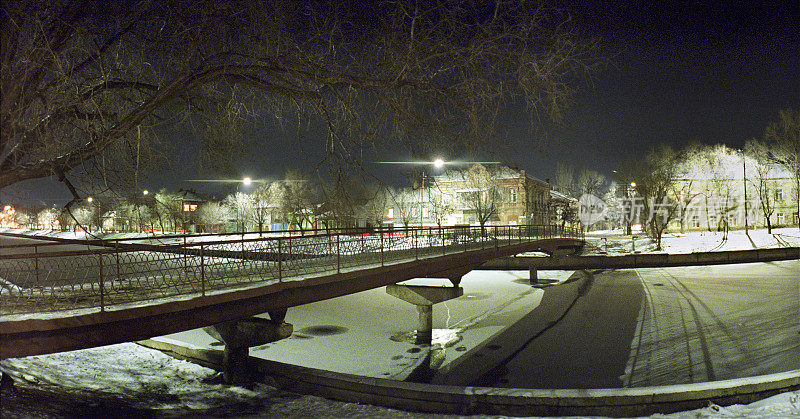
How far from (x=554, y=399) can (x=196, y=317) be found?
7727mm

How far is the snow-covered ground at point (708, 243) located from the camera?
45.5 m

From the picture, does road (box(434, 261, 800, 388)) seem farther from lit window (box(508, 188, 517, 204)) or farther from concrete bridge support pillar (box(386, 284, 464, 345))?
lit window (box(508, 188, 517, 204))

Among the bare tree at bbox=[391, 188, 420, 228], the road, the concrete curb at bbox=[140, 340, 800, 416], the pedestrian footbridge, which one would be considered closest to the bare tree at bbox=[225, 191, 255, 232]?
the bare tree at bbox=[391, 188, 420, 228]

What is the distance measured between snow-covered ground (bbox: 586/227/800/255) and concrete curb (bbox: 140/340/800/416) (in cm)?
3808

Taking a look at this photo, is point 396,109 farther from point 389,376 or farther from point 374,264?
point 389,376

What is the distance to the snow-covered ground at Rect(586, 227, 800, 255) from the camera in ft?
149

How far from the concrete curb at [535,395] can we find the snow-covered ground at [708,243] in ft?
125

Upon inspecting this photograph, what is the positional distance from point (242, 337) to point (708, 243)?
49.6 meters

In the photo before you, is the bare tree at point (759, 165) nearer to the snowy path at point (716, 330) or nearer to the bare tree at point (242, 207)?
the snowy path at point (716, 330)

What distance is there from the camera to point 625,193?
2442 inches

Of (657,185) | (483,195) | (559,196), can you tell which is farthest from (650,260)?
(559,196)

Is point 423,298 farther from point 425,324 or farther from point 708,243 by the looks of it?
point 708,243

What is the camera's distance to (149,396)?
11.2 meters

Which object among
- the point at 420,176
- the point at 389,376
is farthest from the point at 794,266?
the point at 420,176
